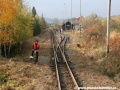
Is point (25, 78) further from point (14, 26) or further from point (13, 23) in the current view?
point (13, 23)

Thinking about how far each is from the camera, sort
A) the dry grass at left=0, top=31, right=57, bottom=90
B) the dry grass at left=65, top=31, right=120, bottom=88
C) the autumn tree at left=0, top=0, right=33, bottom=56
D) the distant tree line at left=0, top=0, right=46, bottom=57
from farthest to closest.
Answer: the autumn tree at left=0, top=0, right=33, bottom=56, the distant tree line at left=0, top=0, right=46, bottom=57, the dry grass at left=65, top=31, right=120, bottom=88, the dry grass at left=0, top=31, right=57, bottom=90

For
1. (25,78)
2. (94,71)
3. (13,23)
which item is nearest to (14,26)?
(13,23)

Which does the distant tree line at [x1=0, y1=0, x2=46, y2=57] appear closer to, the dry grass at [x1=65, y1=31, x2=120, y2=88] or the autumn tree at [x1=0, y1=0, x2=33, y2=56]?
the autumn tree at [x1=0, y1=0, x2=33, y2=56]

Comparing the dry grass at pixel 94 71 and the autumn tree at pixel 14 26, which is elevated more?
the autumn tree at pixel 14 26

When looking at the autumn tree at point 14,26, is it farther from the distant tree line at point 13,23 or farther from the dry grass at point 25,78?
the dry grass at point 25,78

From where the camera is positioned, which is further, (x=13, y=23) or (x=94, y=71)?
(x=13, y=23)

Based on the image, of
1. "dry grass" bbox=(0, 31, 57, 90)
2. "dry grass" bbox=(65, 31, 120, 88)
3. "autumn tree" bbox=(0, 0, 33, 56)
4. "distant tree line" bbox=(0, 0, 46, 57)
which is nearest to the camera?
"dry grass" bbox=(0, 31, 57, 90)

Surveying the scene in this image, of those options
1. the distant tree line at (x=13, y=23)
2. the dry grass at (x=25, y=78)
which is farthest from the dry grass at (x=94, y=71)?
the distant tree line at (x=13, y=23)

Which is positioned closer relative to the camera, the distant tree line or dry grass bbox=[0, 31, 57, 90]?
dry grass bbox=[0, 31, 57, 90]

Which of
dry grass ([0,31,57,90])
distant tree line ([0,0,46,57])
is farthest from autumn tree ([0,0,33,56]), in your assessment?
dry grass ([0,31,57,90])

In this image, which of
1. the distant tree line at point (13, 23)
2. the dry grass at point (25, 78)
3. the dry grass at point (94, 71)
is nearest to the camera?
the dry grass at point (25, 78)

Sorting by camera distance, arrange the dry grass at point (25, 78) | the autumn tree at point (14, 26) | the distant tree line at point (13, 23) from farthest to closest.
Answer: the autumn tree at point (14, 26), the distant tree line at point (13, 23), the dry grass at point (25, 78)

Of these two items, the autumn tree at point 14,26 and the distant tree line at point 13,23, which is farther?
the autumn tree at point 14,26

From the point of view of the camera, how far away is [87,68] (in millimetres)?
20203
